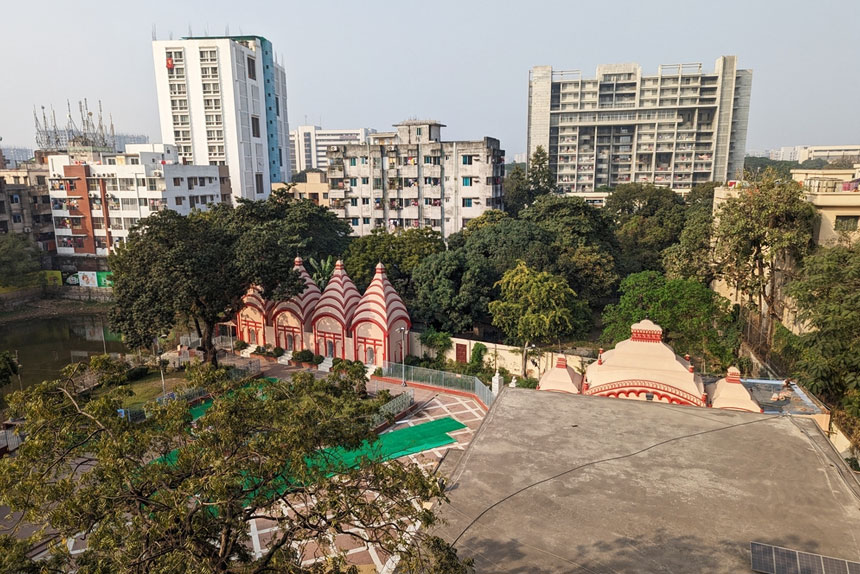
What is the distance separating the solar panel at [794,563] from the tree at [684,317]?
738 inches

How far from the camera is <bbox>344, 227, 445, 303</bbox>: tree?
38.8 metres

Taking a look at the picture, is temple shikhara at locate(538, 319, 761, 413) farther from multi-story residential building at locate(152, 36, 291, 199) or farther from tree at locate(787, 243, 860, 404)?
multi-story residential building at locate(152, 36, 291, 199)

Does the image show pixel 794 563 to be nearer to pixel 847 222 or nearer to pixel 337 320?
pixel 847 222

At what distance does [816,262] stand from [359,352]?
2240 cm

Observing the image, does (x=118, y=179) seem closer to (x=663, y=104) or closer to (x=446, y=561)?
(x=446, y=561)

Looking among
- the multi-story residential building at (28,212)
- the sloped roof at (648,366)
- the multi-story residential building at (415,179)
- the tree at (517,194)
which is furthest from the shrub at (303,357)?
the multi-story residential building at (28,212)

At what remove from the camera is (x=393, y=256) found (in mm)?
39688

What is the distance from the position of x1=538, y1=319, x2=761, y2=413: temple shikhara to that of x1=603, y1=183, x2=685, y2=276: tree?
24.8 meters

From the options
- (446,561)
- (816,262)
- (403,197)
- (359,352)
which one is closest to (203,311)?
(359,352)

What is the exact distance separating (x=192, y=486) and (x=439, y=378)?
22938 mm

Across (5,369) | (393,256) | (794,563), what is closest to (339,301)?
(393,256)

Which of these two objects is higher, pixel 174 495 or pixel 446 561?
pixel 174 495

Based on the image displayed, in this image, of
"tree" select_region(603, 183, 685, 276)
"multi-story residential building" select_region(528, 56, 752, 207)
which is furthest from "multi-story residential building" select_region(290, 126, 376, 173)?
"tree" select_region(603, 183, 685, 276)

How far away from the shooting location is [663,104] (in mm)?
103500
